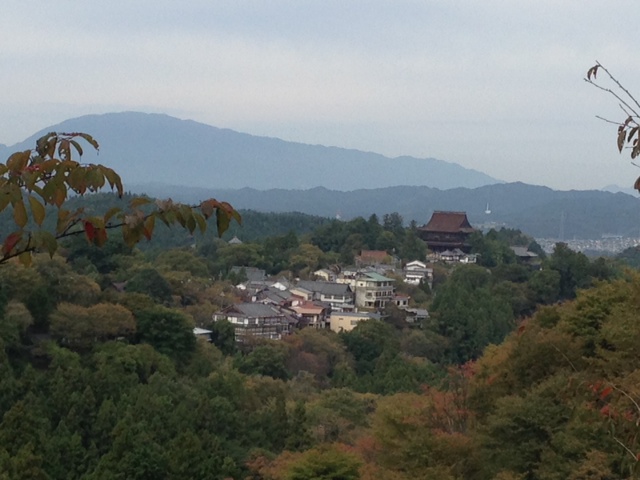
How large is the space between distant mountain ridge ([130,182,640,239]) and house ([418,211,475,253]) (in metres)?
61.6

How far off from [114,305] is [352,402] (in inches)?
176

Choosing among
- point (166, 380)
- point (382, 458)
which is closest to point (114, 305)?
point (166, 380)

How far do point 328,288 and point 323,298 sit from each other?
39 cm

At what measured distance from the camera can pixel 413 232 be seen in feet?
119

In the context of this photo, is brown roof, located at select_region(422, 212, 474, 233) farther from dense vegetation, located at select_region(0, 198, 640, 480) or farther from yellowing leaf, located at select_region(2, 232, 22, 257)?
yellowing leaf, located at select_region(2, 232, 22, 257)

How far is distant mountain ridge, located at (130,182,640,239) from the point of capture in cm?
10094

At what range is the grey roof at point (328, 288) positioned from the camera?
85.4ft

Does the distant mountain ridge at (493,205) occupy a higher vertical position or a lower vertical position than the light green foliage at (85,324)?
higher

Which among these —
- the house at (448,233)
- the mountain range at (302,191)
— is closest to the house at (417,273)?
the house at (448,233)

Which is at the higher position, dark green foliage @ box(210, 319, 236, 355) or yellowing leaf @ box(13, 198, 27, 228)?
yellowing leaf @ box(13, 198, 27, 228)

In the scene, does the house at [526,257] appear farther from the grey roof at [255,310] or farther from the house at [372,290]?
the grey roof at [255,310]

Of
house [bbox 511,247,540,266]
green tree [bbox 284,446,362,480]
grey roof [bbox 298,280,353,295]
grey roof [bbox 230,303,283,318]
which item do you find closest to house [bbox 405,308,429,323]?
grey roof [bbox 298,280,353,295]

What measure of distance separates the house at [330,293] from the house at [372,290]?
0.33m

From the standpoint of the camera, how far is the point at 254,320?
2094cm
